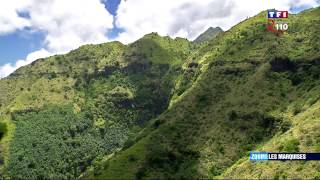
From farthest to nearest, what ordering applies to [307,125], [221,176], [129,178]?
[129,178], [221,176], [307,125]

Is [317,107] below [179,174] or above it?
above

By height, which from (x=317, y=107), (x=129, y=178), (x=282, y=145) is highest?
(x=317, y=107)

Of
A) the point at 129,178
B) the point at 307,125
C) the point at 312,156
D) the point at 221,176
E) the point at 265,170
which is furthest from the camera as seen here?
the point at 129,178

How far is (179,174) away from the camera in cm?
19925

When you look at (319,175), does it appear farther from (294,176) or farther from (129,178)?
(129,178)

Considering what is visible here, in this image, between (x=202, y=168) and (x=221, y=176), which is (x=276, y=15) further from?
(x=202, y=168)

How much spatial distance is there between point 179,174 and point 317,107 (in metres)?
62.5

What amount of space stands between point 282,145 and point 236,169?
2036 cm

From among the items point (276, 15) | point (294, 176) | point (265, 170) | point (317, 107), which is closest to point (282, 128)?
point (317, 107)

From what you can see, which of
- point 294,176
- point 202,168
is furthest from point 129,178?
point 294,176

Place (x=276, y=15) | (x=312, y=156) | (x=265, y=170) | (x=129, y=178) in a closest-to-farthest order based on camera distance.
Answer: (x=276, y=15) < (x=312, y=156) < (x=265, y=170) < (x=129, y=178)

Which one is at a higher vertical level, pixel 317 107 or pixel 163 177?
pixel 317 107

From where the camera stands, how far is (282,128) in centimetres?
19875

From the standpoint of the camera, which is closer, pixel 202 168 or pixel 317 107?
pixel 317 107
